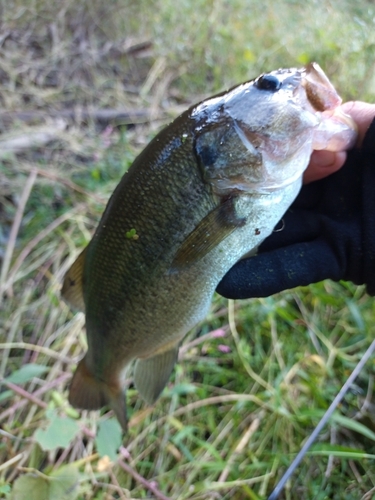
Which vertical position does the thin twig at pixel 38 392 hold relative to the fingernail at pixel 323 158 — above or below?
below

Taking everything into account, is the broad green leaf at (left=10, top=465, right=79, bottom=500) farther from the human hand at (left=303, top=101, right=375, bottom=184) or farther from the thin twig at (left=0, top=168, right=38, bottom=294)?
the human hand at (left=303, top=101, right=375, bottom=184)

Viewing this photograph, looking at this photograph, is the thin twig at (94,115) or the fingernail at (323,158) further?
the thin twig at (94,115)

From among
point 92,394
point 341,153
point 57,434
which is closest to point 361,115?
point 341,153

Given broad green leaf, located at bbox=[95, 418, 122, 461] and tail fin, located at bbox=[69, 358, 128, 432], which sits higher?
tail fin, located at bbox=[69, 358, 128, 432]

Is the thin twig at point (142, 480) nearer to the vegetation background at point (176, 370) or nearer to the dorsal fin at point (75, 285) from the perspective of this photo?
the vegetation background at point (176, 370)

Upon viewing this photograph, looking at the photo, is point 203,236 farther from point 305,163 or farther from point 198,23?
point 198,23

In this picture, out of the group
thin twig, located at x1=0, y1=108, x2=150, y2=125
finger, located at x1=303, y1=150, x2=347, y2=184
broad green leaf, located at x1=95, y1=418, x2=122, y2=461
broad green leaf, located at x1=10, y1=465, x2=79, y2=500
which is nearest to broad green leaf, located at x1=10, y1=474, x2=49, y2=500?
broad green leaf, located at x1=10, y1=465, x2=79, y2=500

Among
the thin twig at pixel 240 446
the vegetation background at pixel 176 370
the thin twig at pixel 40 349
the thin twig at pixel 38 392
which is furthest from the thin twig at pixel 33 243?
the thin twig at pixel 240 446

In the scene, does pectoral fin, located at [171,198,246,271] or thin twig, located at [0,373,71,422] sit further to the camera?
thin twig, located at [0,373,71,422]

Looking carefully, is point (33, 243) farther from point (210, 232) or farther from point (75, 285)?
point (210, 232)
